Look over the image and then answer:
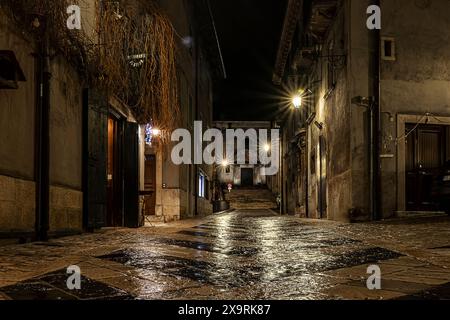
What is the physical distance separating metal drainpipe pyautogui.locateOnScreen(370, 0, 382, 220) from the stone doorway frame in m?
0.62

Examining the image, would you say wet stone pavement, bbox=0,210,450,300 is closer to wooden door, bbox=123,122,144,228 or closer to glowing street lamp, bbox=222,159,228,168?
wooden door, bbox=123,122,144,228

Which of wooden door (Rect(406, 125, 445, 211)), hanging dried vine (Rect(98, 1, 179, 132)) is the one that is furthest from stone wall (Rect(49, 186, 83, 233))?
wooden door (Rect(406, 125, 445, 211))

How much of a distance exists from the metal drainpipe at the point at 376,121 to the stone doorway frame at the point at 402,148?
2.04ft

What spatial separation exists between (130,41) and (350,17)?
7120 millimetres

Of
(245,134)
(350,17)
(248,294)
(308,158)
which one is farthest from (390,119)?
(245,134)

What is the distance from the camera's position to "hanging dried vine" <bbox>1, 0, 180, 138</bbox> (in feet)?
24.3

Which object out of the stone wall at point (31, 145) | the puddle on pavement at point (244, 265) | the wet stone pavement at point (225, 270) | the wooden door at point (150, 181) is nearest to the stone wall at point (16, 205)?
the stone wall at point (31, 145)

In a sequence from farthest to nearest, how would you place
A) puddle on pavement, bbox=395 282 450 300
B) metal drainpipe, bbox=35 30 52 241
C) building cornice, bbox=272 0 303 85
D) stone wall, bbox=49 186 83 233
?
building cornice, bbox=272 0 303 85 < stone wall, bbox=49 186 83 233 < metal drainpipe, bbox=35 30 52 241 < puddle on pavement, bbox=395 282 450 300

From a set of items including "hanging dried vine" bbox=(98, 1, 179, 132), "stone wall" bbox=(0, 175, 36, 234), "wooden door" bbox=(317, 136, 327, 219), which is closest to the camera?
"stone wall" bbox=(0, 175, 36, 234)

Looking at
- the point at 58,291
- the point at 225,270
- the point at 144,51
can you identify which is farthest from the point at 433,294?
the point at 144,51

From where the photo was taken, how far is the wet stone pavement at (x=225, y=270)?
3258 mm

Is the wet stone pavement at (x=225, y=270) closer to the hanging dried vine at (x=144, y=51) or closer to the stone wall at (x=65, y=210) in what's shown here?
the stone wall at (x=65, y=210)
